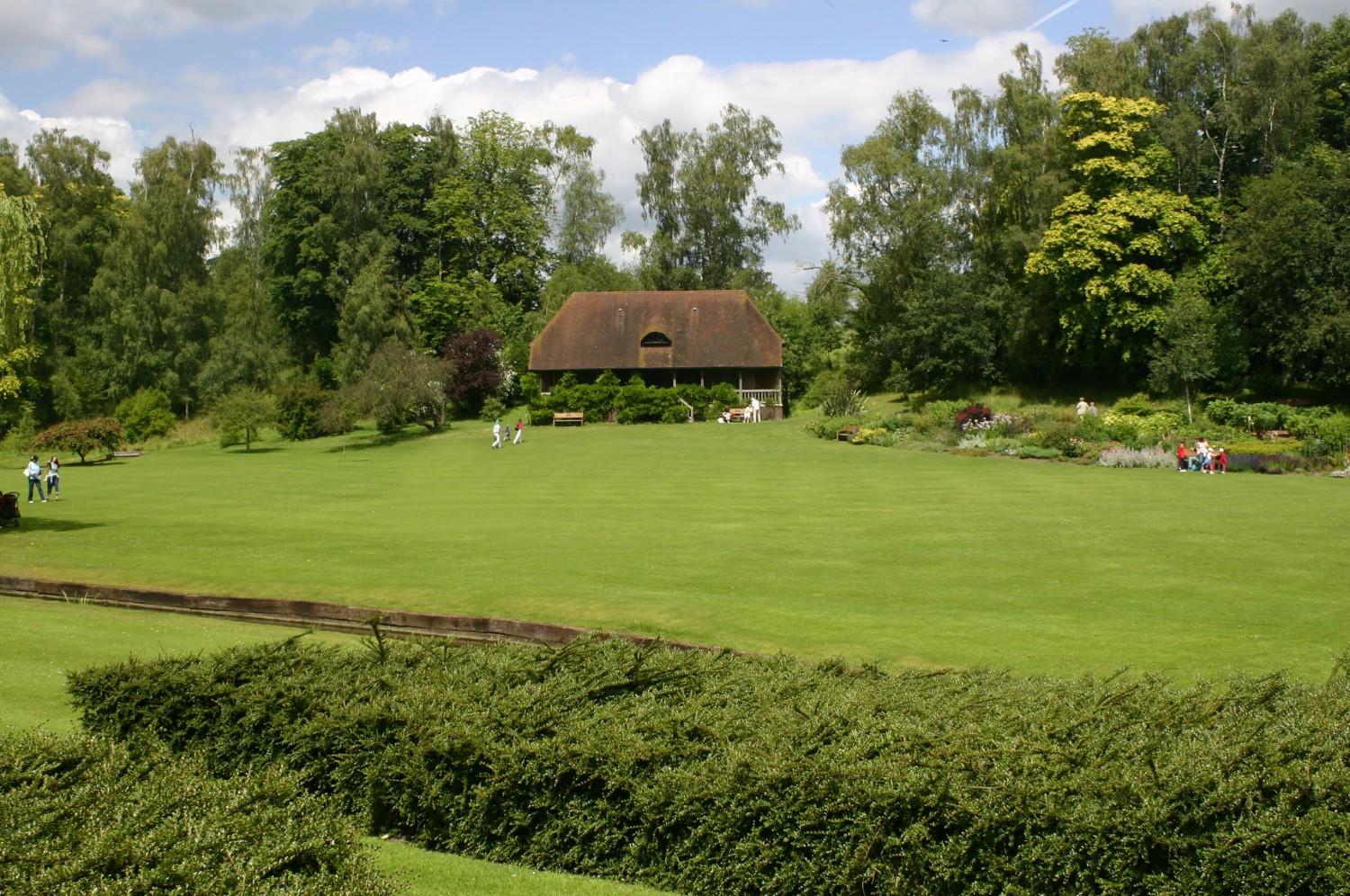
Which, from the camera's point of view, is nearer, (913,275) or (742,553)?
(742,553)

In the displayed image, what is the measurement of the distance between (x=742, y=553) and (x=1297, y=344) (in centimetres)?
3373

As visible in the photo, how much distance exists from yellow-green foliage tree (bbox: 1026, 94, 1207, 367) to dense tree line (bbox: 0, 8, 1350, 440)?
0.46 feet

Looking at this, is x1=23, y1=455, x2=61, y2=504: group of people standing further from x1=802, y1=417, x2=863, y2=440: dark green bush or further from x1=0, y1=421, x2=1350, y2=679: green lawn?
x1=802, y1=417, x2=863, y2=440: dark green bush

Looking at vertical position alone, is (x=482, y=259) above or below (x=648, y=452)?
above

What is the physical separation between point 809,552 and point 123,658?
39.6ft

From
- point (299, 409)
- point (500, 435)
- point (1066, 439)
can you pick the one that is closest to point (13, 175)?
point (299, 409)

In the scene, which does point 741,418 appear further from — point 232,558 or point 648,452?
point 232,558

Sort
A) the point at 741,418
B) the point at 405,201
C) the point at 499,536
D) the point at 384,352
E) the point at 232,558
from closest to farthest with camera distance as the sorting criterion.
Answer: the point at 232,558 < the point at 499,536 < the point at 384,352 < the point at 741,418 < the point at 405,201

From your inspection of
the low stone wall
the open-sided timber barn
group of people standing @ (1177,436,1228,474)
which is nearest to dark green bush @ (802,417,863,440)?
the open-sided timber barn

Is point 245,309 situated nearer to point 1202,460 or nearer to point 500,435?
point 500,435

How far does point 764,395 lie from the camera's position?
6191 centimetres

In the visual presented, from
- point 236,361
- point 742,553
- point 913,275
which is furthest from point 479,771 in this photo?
point 236,361

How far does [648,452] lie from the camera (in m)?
45.1

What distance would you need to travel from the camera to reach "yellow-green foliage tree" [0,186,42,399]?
959 inches
